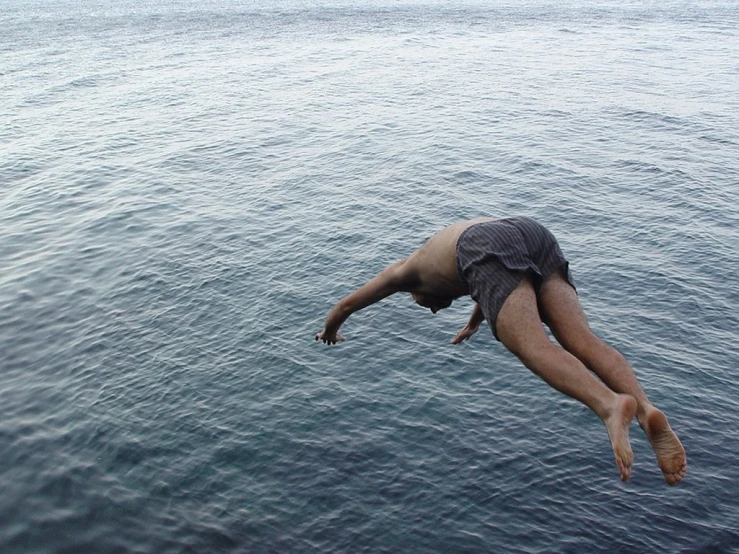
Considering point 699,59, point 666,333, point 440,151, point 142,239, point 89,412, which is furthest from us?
point 699,59

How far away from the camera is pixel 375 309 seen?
25.7 metres

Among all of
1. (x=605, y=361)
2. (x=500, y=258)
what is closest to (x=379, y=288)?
(x=500, y=258)

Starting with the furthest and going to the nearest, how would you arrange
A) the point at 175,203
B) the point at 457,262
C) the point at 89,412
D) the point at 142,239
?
1. the point at 175,203
2. the point at 142,239
3. the point at 89,412
4. the point at 457,262

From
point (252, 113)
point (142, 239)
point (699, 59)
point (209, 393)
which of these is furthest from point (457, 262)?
point (699, 59)

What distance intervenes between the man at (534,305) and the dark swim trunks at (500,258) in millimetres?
13

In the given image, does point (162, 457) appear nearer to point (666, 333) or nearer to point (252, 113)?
point (666, 333)

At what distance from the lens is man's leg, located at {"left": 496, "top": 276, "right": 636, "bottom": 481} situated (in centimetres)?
858

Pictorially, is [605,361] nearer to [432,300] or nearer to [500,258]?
[500,258]

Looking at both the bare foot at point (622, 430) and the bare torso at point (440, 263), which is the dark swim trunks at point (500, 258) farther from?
the bare foot at point (622, 430)

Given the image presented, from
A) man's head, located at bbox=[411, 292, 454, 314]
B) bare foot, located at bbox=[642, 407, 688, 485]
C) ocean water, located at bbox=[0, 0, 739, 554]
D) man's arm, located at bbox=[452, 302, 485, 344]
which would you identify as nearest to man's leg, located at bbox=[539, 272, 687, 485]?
bare foot, located at bbox=[642, 407, 688, 485]

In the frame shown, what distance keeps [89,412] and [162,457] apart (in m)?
3.06

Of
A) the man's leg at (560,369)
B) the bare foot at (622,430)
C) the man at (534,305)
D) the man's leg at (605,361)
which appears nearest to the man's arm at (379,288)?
the man at (534,305)

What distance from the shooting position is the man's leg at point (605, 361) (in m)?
9.16

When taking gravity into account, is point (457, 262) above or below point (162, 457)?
above
